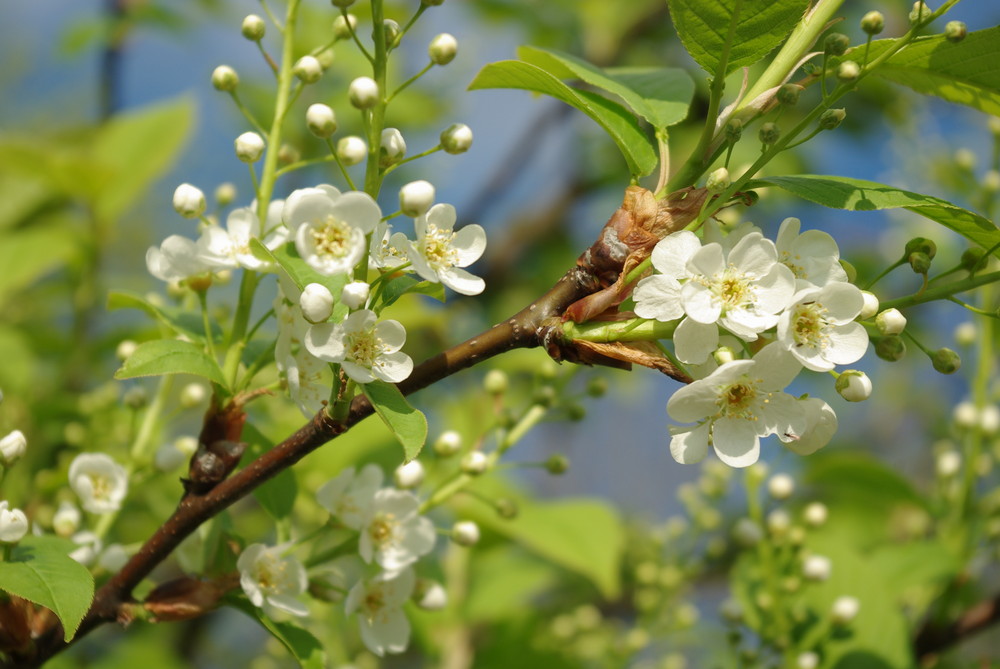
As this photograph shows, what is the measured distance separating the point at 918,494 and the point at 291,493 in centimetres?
180

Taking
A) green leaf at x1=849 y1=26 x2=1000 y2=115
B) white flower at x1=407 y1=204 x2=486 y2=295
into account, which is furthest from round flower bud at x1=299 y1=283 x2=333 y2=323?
green leaf at x1=849 y1=26 x2=1000 y2=115

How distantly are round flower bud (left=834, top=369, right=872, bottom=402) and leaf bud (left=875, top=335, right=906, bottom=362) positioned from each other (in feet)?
0.12

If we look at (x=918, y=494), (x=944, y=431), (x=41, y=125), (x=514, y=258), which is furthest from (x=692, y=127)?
(x=41, y=125)

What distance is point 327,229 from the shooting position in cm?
Result: 103

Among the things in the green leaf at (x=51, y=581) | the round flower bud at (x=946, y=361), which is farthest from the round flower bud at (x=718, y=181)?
the green leaf at (x=51, y=581)

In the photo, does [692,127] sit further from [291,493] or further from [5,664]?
[5,664]

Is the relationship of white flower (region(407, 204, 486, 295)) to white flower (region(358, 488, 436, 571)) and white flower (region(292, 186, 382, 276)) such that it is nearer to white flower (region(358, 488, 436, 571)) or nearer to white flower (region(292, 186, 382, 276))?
white flower (region(292, 186, 382, 276))

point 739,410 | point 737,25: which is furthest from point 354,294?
point 737,25

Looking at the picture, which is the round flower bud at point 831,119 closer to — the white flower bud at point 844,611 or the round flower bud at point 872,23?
the round flower bud at point 872,23

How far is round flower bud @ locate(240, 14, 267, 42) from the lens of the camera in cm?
138

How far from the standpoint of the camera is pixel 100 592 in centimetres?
123

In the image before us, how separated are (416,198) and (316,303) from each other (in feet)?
0.63

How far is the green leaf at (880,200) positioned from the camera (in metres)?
1.09

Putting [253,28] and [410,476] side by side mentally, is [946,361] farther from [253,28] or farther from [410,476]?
[253,28]
